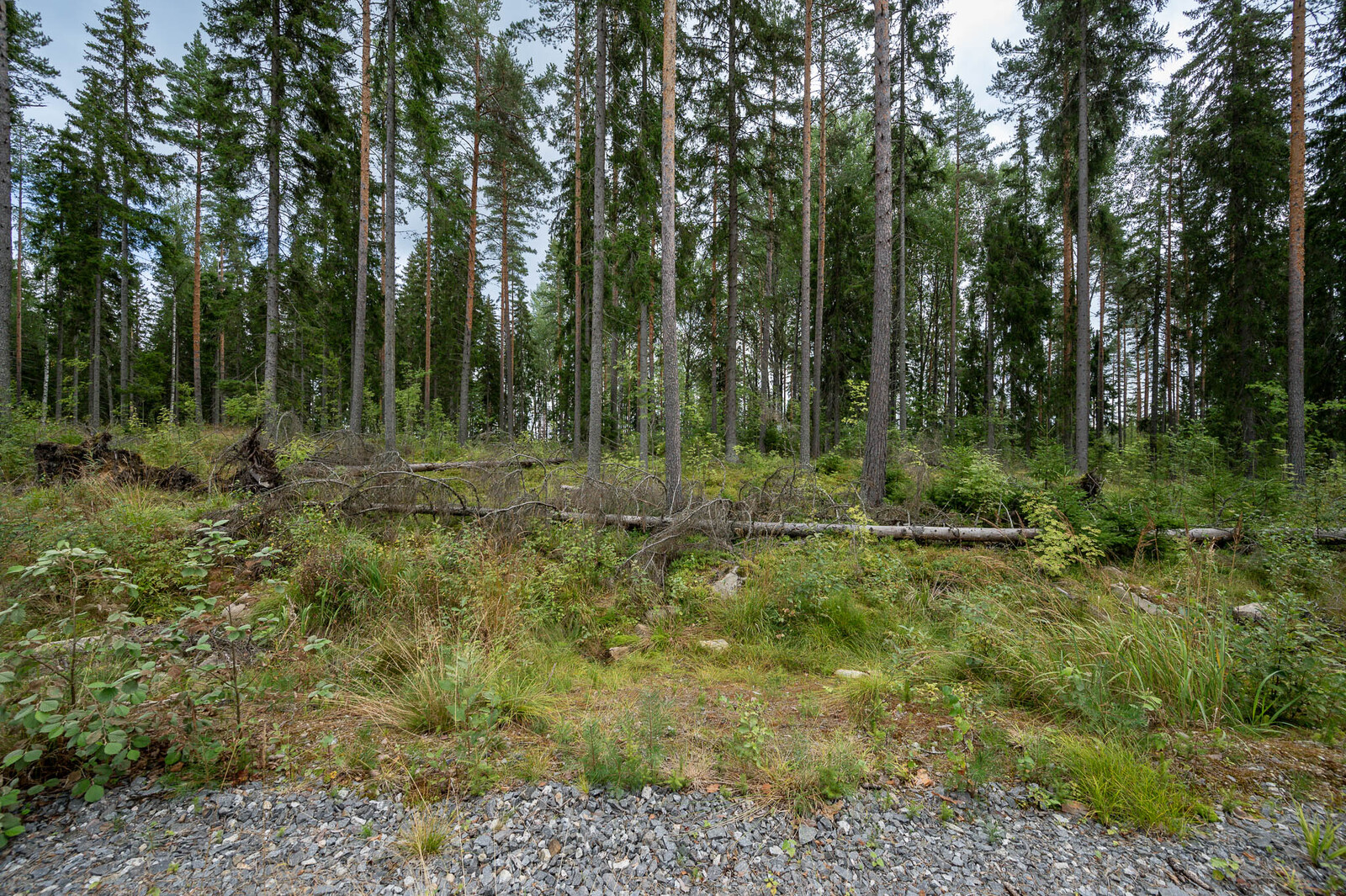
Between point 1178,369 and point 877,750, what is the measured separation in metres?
34.7

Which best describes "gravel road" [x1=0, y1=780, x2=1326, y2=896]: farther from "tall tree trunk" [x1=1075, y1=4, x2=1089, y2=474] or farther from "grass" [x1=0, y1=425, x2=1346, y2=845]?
"tall tree trunk" [x1=1075, y1=4, x2=1089, y2=474]

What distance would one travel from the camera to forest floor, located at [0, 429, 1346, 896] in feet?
6.97

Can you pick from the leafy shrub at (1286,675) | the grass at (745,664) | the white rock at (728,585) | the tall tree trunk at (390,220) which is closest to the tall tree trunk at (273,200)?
the tall tree trunk at (390,220)

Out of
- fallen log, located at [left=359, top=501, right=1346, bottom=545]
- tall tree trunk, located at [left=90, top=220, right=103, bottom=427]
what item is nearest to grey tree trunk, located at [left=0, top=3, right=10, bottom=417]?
tall tree trunk, located at [left=90, top=220, right=103, bottom=427]

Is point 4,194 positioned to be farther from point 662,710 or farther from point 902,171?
point 902,171

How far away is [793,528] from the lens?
695cm

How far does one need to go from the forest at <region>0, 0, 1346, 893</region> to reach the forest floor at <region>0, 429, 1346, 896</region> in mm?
37

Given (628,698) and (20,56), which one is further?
(20,56)

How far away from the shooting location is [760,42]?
12.8m

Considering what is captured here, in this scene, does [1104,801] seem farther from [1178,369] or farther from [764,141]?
[1178,369]

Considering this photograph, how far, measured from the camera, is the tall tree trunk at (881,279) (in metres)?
8.60

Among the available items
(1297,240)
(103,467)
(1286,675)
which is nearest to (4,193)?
(103,467)

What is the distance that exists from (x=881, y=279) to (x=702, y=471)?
208 inches

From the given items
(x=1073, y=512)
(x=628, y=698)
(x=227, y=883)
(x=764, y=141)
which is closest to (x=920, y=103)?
(x=764, y=141)
